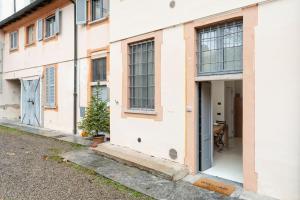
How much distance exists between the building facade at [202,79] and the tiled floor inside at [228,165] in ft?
0.07

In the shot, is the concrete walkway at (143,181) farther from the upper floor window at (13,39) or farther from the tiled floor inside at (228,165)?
the upper floor window at (13,39)

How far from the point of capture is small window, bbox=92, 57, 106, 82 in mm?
8990

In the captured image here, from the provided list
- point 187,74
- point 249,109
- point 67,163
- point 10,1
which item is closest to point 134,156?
point 67,163

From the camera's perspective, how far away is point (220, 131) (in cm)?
734

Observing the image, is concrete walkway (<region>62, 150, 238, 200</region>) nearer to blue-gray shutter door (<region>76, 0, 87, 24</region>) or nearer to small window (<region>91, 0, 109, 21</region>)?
small window (<region>91, 0, 109, 21</region>)

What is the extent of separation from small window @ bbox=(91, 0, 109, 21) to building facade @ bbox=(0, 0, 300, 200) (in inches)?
1.5

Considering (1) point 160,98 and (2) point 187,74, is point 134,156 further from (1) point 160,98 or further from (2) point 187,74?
(2) point 187,74

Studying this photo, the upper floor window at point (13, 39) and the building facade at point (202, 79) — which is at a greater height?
the upper floor window at point (13, 39)

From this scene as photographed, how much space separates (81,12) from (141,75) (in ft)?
15.2

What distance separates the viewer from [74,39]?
9.91 m

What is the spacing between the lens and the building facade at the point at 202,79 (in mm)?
3979

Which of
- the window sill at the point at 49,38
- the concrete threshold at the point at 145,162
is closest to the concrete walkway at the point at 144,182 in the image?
the concrete threshold at the point at 145,162

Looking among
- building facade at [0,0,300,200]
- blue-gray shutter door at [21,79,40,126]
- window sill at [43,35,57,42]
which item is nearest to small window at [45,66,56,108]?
blue-gray shutter door at [21,79,40,126]

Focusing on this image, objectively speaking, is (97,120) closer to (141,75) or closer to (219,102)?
(141,75)
